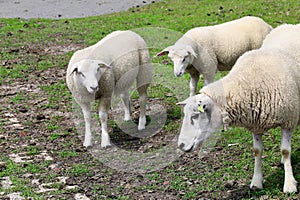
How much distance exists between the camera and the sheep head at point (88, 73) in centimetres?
689

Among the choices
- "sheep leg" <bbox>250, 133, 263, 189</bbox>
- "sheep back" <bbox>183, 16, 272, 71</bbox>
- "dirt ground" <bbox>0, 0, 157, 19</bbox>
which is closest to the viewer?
"sheep leg" <bbox>250, 133, 263, 189</bbox>

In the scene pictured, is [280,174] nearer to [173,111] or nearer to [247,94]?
[247,94]

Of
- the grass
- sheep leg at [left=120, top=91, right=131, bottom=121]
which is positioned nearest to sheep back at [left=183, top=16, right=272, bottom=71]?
the grass

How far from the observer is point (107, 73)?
732cm

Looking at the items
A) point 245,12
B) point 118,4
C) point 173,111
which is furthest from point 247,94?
point 118,4

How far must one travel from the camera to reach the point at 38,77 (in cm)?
1063

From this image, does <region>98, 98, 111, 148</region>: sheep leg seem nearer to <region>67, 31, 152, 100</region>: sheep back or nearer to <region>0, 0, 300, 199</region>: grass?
<region>67, 31, 152, 100</region>: sheep back

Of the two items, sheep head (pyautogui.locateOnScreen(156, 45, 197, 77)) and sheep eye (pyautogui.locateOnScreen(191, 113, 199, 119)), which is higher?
sheep head (pyautogui.locateOnScreen(156, 45, 197, 77))

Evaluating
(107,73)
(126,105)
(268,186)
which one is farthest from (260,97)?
(126,105)

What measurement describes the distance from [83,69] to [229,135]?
7.15ft

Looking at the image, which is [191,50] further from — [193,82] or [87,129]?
[87,129]

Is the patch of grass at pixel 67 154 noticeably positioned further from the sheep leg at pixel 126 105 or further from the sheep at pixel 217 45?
the sheep at pixel 217 45

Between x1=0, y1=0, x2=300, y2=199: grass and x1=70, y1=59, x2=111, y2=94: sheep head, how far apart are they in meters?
0.97

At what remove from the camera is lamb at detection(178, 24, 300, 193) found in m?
5.12
